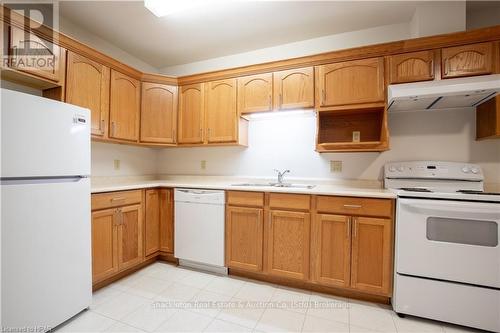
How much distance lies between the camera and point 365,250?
6.23 feet

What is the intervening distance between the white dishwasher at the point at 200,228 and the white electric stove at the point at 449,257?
5.02 feet

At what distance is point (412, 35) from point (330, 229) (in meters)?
2.00

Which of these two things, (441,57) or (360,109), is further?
(360,109)

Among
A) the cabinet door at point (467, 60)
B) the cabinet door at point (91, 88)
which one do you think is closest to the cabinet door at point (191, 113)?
the cabinet door at point (91, 88)

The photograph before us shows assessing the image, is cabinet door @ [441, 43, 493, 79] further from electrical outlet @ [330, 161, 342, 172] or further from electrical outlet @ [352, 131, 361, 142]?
electrical outlet @ [330, 161, 342, 172]

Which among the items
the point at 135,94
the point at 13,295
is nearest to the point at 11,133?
the point at 13,295

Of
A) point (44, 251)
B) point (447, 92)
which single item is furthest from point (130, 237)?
point (447, 92)

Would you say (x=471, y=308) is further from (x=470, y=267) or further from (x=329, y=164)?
(x=329, y=164)

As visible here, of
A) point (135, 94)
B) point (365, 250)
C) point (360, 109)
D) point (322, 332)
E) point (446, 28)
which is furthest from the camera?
point (135, 94)

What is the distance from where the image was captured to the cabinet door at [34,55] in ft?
5.46

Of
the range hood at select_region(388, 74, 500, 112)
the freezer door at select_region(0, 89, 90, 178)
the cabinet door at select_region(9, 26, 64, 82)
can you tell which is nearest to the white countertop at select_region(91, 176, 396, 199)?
the freezer door at select_region(0, 89, 90, 178)

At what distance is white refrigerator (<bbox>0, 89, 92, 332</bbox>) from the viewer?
4.33 ft

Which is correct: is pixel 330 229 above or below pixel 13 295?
above

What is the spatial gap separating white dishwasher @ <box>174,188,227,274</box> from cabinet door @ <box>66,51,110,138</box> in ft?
3.31
